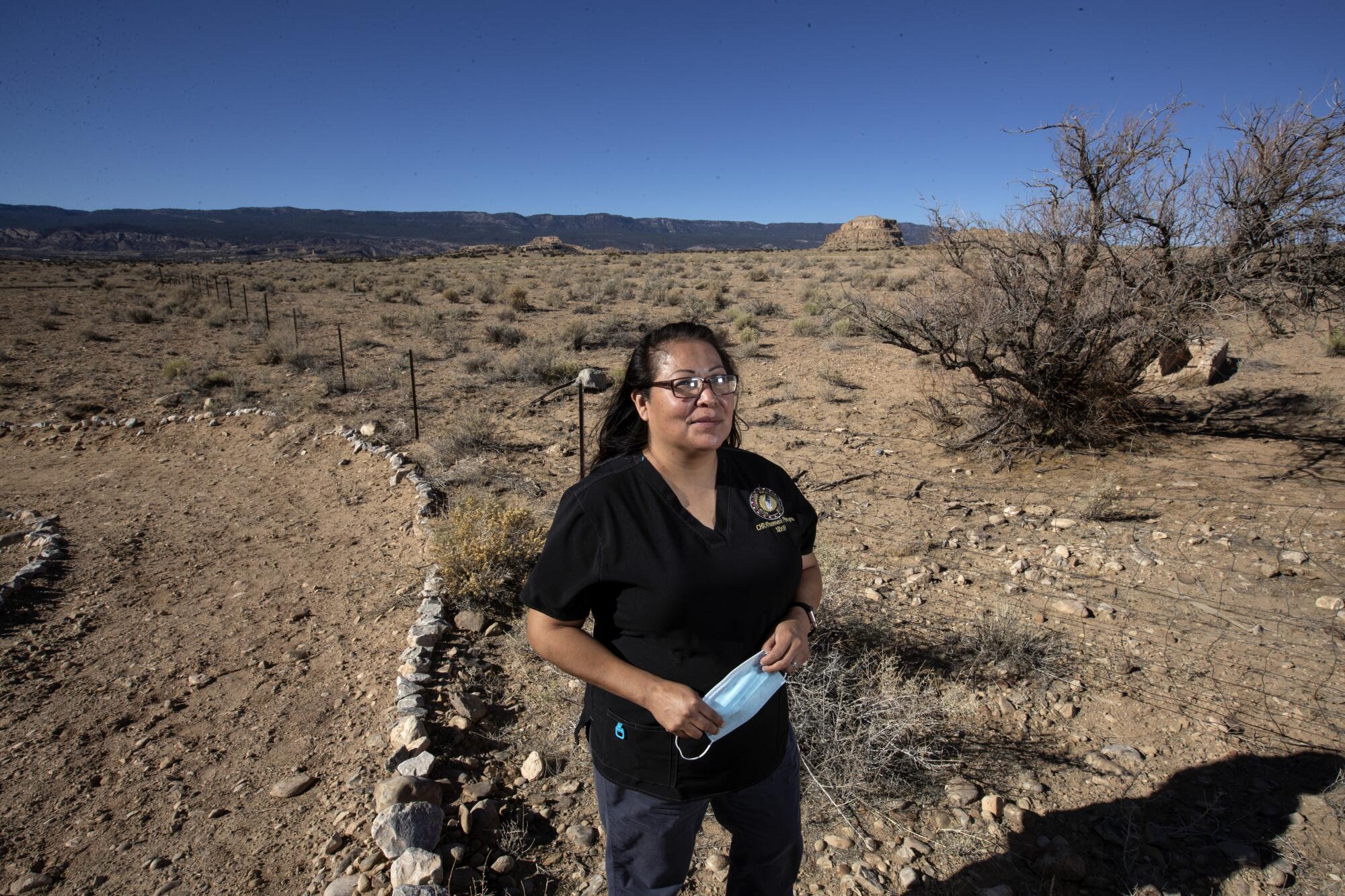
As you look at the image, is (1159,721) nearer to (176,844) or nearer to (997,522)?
(997,522)

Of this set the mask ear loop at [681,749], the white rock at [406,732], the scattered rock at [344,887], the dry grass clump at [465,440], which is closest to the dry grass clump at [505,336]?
the dry grass clump at [465,440]

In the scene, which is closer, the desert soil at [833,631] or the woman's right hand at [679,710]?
the woman's right hand at [679,710]

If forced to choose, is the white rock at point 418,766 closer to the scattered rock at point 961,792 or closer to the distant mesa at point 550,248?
the scattered rock at point 961,792

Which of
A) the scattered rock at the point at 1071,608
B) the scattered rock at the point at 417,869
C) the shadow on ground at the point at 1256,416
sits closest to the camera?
the scattered rock at the point at 417,869

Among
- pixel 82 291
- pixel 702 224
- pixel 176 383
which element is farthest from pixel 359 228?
pixel 176 383

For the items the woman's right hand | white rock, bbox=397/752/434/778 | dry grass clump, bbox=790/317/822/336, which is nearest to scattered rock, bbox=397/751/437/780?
white rock, bbox=397/752/434/778

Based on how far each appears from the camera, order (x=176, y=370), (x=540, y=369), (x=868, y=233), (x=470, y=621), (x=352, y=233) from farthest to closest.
Answer: (x=352, y=233) → (x=868, y=233) → (x=176, y=370) → (x=540, y=369) → (x=470, y=621)

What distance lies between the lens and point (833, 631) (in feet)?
11.6

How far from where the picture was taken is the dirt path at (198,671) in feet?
8.50

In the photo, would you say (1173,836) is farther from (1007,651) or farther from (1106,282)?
(1106,282)

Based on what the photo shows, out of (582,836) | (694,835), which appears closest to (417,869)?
(582,836)

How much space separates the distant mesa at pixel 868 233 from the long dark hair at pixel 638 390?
195ft

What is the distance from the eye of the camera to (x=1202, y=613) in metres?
3.76

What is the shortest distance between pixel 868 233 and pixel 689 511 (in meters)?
77.9
